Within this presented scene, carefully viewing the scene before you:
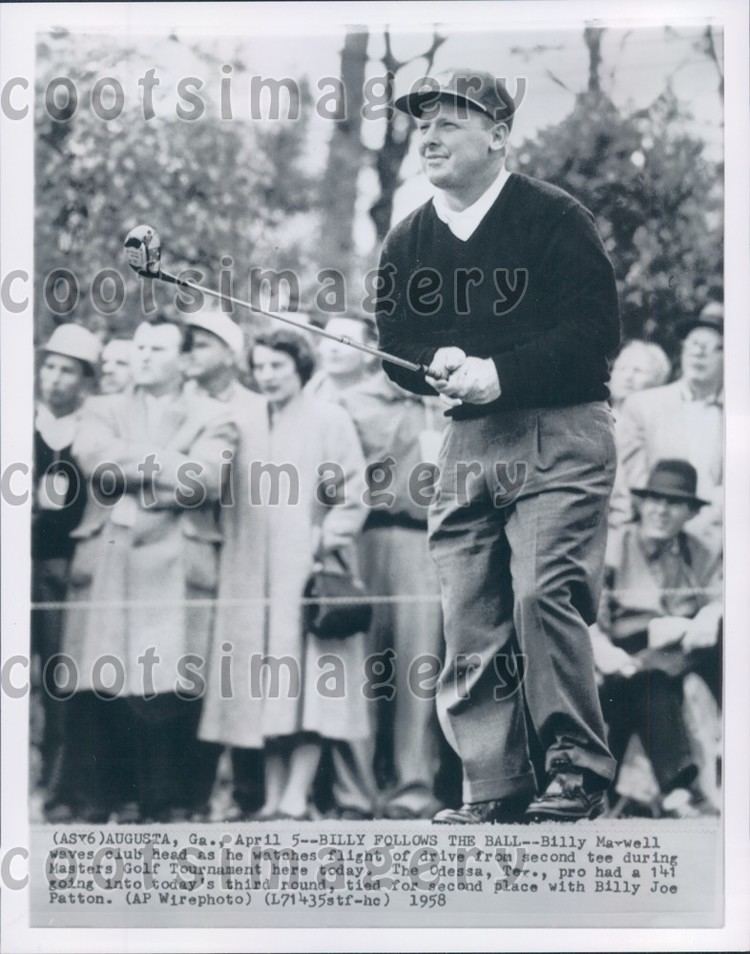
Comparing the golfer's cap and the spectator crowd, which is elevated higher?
the golfer's cap

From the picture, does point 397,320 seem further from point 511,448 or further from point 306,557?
point 306,557

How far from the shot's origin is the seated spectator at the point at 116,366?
8.23 feet

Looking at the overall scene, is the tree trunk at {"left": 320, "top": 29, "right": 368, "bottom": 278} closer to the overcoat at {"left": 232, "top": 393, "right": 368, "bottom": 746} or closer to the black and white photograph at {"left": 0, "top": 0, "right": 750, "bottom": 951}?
the black and white photograph at {"left": 0, "top": 0, "right": 750, "bottom": 951}

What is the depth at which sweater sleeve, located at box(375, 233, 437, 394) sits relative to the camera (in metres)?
2.48

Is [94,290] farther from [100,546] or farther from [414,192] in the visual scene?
[414,192]

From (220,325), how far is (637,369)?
3.22ft

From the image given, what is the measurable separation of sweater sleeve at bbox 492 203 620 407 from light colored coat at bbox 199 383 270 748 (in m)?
0.63

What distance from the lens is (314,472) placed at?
249 cm

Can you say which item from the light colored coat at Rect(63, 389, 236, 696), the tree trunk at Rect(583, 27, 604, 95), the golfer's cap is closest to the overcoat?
the light colored coat at Rect(63, 389, 236, 696)

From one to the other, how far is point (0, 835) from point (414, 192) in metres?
1.80

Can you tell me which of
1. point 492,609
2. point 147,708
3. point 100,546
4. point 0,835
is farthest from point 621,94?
point 0,835

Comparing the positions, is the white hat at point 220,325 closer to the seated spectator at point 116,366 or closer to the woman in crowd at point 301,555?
the woman in crowd at point 301,555

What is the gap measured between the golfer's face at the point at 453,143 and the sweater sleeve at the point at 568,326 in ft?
0.81

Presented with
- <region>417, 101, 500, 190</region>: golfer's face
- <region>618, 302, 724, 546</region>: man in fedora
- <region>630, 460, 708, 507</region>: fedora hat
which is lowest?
<region>630, 460, 708, 507</region>: fedora hat
